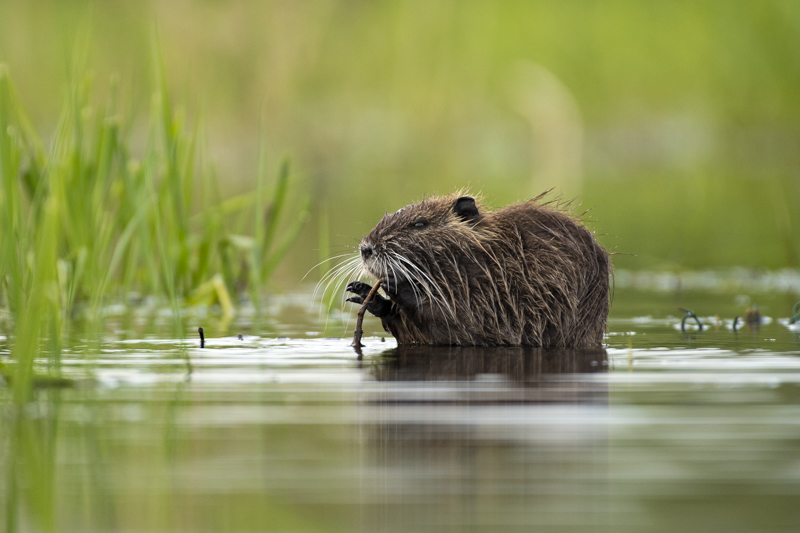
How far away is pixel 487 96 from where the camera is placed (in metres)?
20.6

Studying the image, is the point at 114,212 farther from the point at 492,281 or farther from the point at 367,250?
the point at 492,281

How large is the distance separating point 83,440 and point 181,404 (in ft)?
1.41

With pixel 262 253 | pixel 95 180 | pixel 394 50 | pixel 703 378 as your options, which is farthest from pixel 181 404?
pixel 394 50

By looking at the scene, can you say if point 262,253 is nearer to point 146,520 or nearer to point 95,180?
point 95,180

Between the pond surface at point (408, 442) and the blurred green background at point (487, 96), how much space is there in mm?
5577

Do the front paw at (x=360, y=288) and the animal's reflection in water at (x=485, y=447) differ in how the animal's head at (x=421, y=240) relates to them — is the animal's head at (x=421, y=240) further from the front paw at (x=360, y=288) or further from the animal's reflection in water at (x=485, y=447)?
the animal's reflection in water at (x=485, y=447)

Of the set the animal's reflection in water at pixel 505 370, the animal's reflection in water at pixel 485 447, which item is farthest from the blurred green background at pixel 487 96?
the animal's reflection in water at pixel 485 447

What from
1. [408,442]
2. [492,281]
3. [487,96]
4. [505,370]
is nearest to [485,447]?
[408,442]

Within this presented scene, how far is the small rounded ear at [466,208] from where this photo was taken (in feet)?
14.5

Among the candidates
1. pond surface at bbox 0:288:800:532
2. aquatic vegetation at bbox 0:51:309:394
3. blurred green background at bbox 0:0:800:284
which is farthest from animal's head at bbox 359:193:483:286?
blurred green background at bbox 0:0:800:284

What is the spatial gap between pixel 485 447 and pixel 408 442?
179 mm

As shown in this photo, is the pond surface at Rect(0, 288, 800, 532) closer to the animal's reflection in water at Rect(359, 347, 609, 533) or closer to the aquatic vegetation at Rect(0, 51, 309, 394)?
the animal's reflection in water at Rect(359, 347, 609, 533)

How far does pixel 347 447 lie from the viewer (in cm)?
248

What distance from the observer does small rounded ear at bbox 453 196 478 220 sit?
14.5 ft
